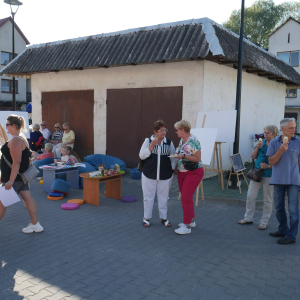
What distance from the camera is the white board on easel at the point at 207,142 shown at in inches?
278

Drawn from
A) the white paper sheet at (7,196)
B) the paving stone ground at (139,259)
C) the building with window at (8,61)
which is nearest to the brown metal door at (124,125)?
the paving stone ground at (139,259)

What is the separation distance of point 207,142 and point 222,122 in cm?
114

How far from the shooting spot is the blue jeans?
183 inches

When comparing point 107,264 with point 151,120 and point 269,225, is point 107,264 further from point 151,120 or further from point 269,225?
point 151,120

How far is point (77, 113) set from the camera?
1186cm

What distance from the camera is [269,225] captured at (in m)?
5.64

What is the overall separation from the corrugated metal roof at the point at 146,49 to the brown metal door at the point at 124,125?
118 centimetres

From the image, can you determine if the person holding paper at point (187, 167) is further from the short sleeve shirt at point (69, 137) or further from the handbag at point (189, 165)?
the short sleeve shirt at point (69, 137)

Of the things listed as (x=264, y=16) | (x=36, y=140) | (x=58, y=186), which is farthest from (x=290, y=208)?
(x=264, y=16)

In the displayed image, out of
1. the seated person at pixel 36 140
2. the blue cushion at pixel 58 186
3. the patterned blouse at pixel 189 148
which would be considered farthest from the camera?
the seated person at pixel 36 140

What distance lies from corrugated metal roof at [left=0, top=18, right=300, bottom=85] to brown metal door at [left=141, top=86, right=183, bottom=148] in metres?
1.03

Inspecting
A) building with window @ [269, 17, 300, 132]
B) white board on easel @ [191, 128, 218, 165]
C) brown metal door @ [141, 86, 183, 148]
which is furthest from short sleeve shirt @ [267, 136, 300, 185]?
building with window @ [269, 17, 300, 132]

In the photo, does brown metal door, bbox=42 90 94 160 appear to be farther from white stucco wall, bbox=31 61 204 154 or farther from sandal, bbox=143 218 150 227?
sandal, bbox=143 218 150 227

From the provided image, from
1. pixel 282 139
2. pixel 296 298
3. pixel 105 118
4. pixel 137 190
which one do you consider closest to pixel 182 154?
pixel 282 139
